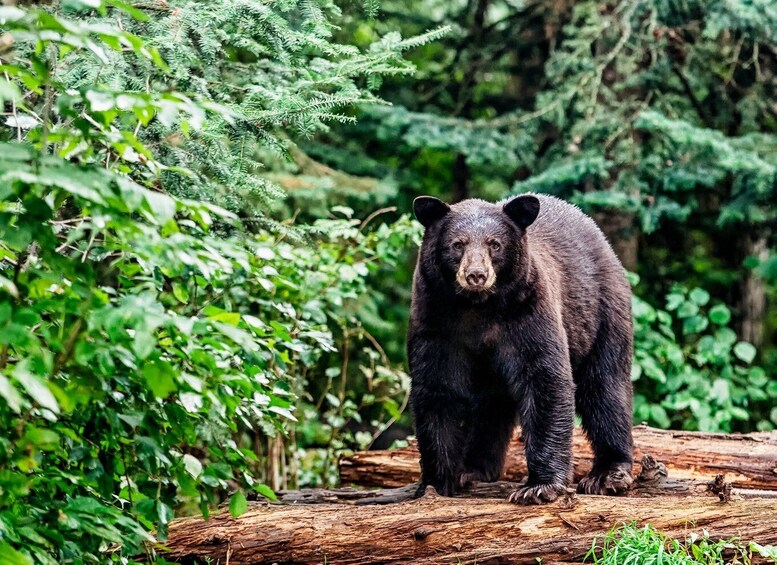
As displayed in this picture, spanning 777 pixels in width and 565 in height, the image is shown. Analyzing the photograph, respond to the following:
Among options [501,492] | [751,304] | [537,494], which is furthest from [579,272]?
[751,304]

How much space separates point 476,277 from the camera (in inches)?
191

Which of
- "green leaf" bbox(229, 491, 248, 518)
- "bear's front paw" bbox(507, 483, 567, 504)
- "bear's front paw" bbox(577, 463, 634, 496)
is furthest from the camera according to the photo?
"bear's front paw" bbox(577, 463, 634, 496)

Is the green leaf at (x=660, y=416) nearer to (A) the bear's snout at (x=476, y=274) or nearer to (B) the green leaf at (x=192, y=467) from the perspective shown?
(A) the bear's snout at (x=476, y=274)

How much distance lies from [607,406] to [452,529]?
1.62 metres

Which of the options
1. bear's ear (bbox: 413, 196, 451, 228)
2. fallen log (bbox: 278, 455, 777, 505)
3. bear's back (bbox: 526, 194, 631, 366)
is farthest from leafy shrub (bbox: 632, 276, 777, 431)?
bear's ear (bbox: 413, 196, 451, 228)

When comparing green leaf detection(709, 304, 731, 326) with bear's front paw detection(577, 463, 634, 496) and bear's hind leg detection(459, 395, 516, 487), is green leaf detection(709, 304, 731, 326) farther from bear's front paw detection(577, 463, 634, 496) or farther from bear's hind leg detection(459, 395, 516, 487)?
bear's hind leg detection(459, 395, 516, 487)

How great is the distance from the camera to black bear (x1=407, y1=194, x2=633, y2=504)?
5.05m

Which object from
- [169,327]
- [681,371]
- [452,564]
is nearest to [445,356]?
[452,564]

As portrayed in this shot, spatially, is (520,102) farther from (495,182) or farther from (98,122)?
(98,122)

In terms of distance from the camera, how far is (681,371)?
8562 millimetres

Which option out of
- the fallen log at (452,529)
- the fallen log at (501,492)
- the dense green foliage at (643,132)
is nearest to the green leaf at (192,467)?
the fallen log at (452,529)

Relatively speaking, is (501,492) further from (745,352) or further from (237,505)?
(745,352)

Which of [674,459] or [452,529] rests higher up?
[674,459]

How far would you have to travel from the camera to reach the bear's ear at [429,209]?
5.20 metres
